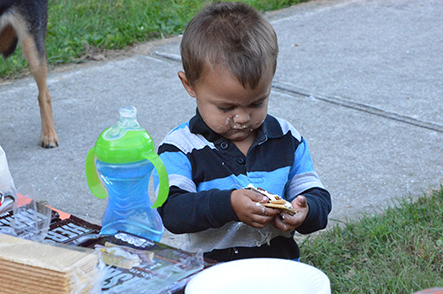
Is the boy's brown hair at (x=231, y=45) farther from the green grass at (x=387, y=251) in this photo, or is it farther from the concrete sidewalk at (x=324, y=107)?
the concrete sidewalk at (x=324, y=107)

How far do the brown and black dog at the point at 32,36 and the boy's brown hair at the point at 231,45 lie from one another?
99.7 inches

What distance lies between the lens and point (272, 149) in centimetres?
217

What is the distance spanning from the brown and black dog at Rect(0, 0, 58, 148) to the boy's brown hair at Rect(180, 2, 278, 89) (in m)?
2.53

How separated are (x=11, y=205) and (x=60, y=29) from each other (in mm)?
4471

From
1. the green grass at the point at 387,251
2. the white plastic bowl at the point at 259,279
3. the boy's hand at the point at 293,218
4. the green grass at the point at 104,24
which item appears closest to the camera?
the white plastic bowl at the point at 259,279

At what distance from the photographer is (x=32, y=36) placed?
14.5ft

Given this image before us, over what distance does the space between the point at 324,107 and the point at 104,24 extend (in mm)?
2878

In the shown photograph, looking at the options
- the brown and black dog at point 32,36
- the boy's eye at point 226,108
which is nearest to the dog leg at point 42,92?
the brown and black dog at point 32,36

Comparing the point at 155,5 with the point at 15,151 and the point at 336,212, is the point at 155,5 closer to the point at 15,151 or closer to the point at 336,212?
the point at 15,151

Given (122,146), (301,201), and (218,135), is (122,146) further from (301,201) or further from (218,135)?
(301,201)

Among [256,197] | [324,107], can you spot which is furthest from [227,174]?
[324,107]

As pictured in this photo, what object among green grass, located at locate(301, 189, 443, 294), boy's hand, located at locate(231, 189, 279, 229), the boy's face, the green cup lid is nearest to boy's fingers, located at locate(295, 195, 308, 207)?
boy's hand, located at locate(231, 189, 279, 229)

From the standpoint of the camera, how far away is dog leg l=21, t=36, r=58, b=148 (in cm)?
432

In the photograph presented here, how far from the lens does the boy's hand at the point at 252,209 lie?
1784mm
